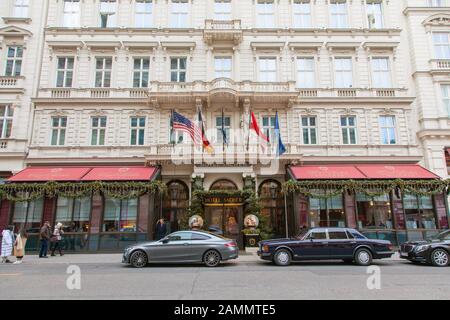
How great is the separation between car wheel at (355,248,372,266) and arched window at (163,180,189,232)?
11.1 meters

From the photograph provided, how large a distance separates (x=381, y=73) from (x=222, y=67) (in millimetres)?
11971

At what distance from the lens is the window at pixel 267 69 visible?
2133cm

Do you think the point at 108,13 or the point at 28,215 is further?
the point at 108,13

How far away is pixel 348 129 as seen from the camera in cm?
2045

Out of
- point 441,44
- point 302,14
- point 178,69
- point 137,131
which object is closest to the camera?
point 137,131

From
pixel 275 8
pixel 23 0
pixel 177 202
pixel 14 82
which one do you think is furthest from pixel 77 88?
pixel 275 8

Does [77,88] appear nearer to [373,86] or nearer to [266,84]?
[266,84]

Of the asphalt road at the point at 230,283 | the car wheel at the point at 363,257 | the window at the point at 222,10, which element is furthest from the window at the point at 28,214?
the window at the point at 222,10

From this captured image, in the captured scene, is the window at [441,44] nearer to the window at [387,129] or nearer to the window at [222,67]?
the window at [387,129]

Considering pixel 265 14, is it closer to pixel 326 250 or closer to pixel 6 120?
pixel 326 250

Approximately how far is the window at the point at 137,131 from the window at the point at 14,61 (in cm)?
919

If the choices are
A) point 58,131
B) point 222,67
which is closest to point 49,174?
point 58,131

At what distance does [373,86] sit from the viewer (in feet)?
69.1

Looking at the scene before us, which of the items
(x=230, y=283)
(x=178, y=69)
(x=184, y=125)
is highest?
(x=178, y=69)
